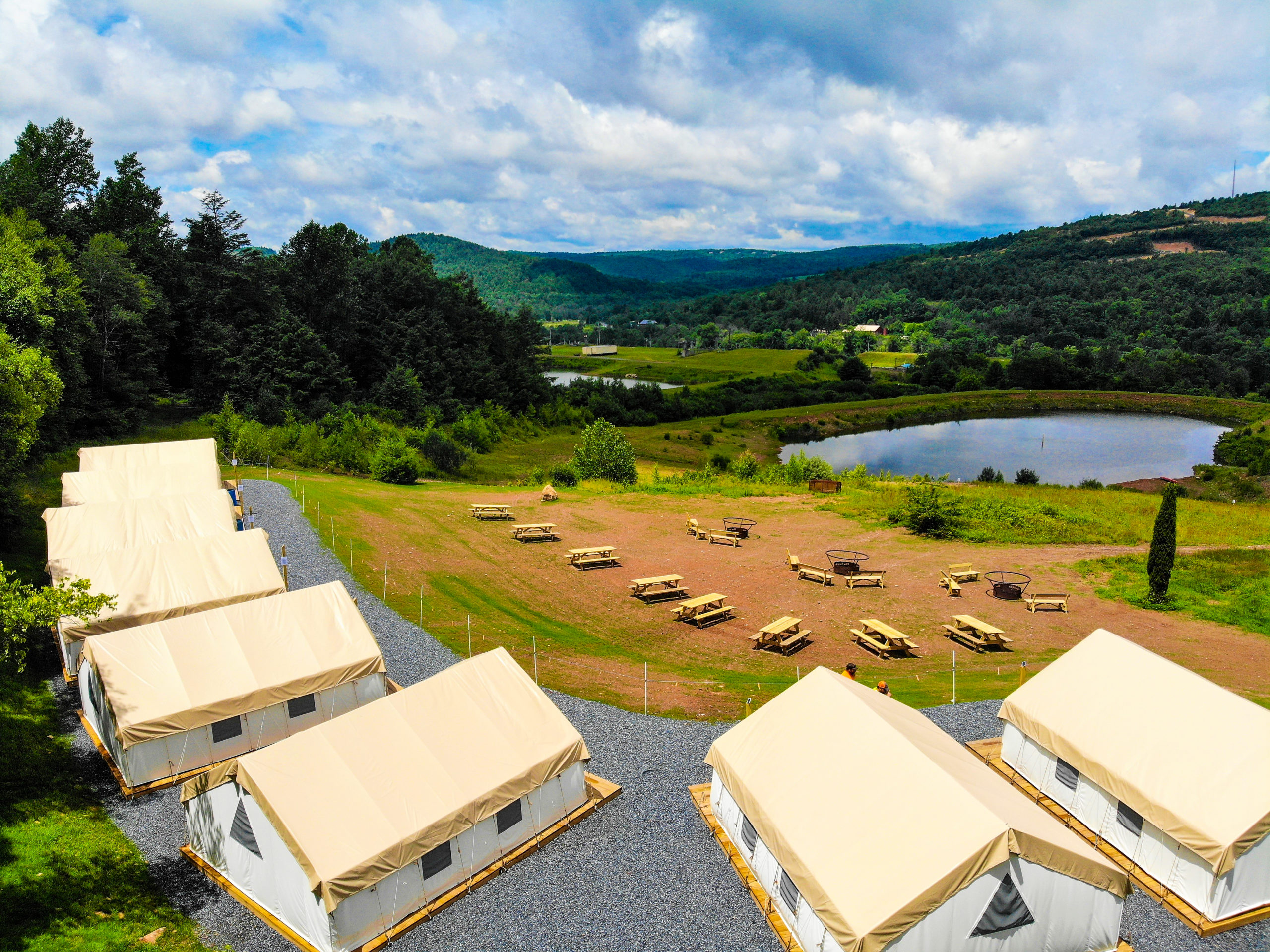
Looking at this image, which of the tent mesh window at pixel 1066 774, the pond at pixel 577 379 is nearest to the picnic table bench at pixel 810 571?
the tent mesh window at pixel 1066 774

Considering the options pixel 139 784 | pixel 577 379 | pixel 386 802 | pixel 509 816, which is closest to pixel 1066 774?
pixel 509 816

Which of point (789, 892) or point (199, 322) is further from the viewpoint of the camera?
point (199, 322)

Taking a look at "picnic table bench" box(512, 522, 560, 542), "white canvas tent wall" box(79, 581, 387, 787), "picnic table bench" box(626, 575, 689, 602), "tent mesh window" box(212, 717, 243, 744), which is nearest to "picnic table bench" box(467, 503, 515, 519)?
"picnic table bench" box(512, 522, 560, 542)

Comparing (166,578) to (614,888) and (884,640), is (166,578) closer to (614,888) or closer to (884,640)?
(614,888)

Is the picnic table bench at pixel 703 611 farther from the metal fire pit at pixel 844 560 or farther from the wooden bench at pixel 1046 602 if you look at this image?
the wooden bench at pixel 1046 602

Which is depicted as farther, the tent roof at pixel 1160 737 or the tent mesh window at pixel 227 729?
the tent mesh window at pixel 227 729

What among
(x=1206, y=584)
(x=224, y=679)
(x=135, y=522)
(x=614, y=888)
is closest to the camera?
(x=614, y=888)

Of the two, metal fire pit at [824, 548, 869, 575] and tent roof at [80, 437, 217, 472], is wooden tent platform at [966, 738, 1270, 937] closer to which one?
metal fire pit at [824, 548, 869, 575]
